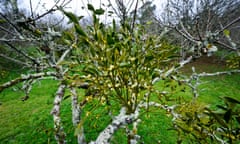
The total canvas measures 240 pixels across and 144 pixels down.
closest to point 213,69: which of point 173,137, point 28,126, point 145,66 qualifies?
point 173,137

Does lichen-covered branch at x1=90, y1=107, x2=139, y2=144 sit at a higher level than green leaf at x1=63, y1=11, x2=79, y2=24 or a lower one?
lower

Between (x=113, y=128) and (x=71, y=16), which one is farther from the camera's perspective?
(x=113, y=128)

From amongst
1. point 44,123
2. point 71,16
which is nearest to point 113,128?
point 71,16

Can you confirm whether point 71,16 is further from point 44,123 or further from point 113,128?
point 44,123

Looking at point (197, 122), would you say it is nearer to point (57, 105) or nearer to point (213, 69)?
point (57, 105)

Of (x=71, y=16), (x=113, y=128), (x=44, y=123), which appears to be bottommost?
(x=44, y=123)

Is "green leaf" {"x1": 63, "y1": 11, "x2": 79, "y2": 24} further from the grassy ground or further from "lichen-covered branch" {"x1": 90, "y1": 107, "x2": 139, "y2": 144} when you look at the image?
the grassy ground

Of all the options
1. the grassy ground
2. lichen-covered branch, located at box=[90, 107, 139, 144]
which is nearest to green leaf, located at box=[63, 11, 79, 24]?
lichen-covered branch, located at box=[90, 107, 139, 144]

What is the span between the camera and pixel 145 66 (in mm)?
1245

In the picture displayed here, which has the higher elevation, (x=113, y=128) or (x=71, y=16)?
(x=71, y=16)

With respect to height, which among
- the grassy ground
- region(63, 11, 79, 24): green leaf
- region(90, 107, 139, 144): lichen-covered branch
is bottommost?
the grassy ground

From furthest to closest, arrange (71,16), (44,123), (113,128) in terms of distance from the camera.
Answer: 1. (44,123)
2. (113,128)
3. (71,16)

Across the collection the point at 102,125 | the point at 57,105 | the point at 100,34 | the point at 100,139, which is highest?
the point at 100,34

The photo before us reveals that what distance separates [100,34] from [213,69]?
1241 cm
